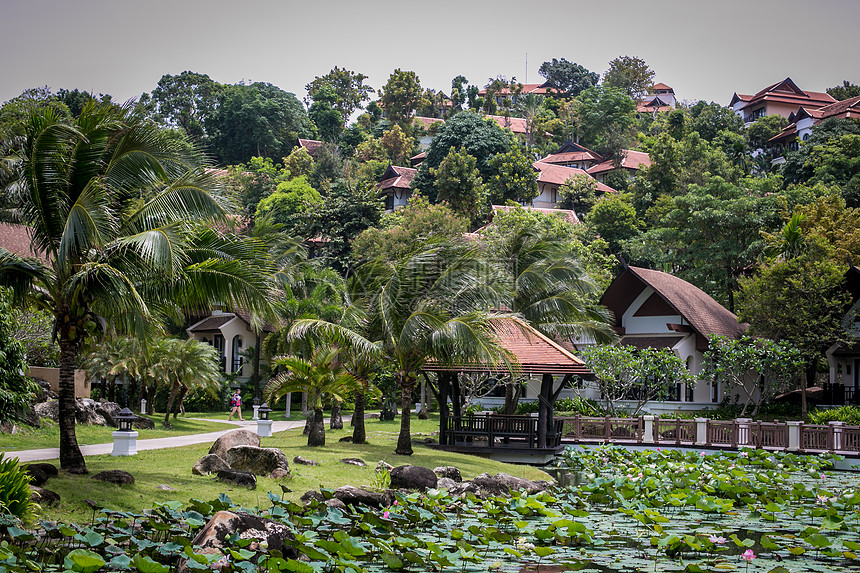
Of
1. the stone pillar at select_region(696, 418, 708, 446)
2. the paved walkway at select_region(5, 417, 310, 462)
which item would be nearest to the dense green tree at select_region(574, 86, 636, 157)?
the stone pillar at select_region(696, 418, 708, 446)

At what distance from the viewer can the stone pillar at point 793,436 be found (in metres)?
25.9

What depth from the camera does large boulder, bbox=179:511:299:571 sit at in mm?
10016

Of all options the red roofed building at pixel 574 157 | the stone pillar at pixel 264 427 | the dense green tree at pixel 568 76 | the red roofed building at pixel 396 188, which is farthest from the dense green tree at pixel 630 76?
the stone pillar at pixel 264 427

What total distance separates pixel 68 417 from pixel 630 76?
10845 centimetres

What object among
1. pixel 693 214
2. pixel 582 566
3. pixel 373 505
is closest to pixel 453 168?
pixel 693 214

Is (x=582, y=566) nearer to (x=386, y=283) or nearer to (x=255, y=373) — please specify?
(x=386, y=283)

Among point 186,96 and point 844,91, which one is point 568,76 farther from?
point 186,96

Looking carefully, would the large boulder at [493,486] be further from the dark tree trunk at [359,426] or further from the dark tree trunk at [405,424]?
the dark tree trunk at [359,426]

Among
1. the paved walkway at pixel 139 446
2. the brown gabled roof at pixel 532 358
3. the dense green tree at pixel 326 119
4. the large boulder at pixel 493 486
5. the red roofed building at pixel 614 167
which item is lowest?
the large boulder at pixel 493 486

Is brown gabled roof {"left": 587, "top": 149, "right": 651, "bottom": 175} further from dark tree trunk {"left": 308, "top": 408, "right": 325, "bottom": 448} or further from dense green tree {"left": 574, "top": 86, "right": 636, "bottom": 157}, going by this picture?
dark tree trunk {"left": 308, "top": 408, "right": 325, "bottom": 448}

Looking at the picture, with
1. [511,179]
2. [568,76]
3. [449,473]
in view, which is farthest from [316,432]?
[568,76]

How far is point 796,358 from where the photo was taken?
108 feet

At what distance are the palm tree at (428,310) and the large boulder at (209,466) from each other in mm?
6442

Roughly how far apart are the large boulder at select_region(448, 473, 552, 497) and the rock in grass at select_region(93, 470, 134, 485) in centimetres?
631
